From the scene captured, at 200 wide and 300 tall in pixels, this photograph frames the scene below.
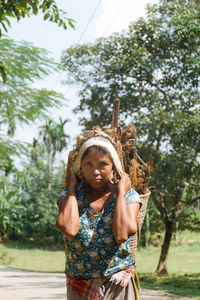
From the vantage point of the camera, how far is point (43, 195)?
21.4m

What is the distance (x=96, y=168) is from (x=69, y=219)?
34 cm

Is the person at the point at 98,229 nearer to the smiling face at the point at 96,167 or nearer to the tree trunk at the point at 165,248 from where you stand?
the smiling face at the point at 96,167

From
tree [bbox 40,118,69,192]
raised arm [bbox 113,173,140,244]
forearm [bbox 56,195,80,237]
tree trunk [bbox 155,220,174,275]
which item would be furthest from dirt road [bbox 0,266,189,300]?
tree [bbox 40,118,69,192]

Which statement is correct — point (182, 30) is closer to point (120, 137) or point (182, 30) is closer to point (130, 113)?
point (130, 113)

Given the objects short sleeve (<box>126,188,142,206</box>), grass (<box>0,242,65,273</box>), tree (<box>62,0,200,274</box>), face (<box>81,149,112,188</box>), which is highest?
tree (<box>62,0,200,274</box>)

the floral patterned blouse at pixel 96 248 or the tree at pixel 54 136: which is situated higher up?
the tree at pixel 54 136

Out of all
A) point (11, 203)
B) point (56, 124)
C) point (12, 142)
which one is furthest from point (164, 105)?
point (56, 124)

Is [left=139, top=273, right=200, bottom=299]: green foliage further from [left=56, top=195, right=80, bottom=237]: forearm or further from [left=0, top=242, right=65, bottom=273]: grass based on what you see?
[left=56, top=195, right=80, bottom=237]: forearm

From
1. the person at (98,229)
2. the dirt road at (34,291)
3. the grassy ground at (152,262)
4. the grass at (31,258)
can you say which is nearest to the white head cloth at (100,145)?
the person at (98,229)

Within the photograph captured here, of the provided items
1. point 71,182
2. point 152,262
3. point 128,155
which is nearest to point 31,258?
point 152,262

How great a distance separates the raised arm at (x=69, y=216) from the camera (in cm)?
240

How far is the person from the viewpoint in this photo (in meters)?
2.43

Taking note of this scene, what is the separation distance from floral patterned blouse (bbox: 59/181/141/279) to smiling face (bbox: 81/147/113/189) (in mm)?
145

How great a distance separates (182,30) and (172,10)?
3.92 ft
